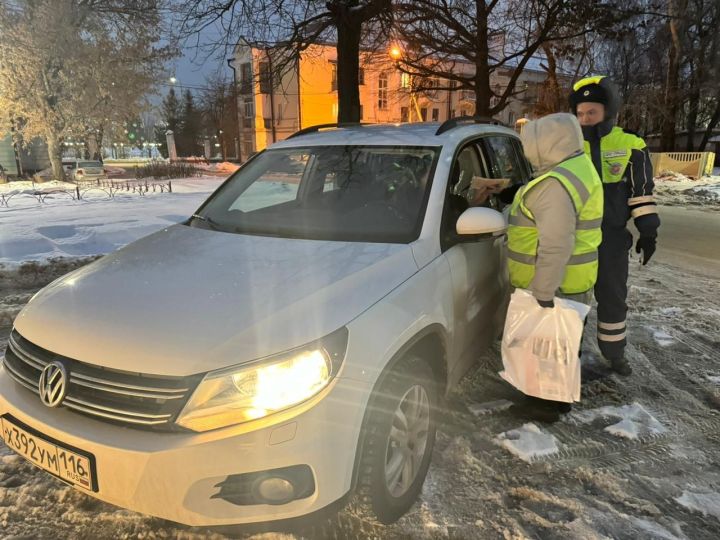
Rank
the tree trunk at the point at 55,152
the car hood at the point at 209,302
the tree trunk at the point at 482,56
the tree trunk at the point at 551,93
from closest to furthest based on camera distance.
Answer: the car hood at the point at 209,302, the tree trunk at the point at 482,56, the tree trunk at the point at 551,93, the tree trunk at the point at 55,152

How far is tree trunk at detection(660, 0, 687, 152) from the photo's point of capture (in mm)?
22188

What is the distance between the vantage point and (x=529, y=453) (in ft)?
9.34

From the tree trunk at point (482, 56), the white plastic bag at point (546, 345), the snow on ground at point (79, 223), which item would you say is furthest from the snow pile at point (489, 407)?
the tree trunk at point (482, 56)

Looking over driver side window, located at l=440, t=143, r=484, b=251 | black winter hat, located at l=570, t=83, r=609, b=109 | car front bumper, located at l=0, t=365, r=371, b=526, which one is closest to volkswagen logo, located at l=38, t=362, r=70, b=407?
car front bumper, located at l=0, t=365, r=371, b=526

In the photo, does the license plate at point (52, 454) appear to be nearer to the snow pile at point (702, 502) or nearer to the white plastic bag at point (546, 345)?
the white plastic bag at point (546, 345)

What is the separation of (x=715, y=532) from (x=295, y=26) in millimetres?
8844

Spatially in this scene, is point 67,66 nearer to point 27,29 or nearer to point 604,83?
point 27,29

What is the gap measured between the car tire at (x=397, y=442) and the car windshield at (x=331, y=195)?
2.40ft

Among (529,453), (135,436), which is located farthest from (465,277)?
(135,436)

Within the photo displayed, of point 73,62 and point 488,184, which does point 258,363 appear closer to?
point 488,184

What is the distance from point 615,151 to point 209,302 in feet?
9.29

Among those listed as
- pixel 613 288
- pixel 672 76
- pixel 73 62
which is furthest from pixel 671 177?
pixel 73 62

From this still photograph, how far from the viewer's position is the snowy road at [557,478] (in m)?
2.29

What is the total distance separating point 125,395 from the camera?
6.05 feet
